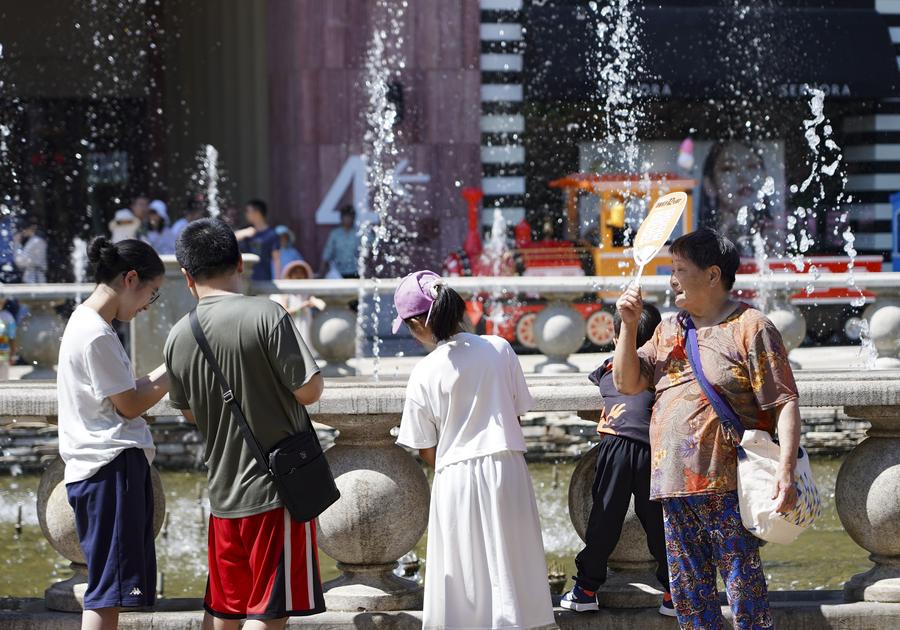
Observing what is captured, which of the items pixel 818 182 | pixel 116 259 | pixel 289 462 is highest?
pixel 818 182

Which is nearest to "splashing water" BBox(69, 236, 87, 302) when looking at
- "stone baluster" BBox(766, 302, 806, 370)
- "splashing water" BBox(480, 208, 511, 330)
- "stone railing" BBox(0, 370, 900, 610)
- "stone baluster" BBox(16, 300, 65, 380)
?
"splashing water" BBox(480, 208, 511, 330)

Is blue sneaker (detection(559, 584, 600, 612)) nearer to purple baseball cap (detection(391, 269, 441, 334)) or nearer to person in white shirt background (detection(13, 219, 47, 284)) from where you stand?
purple baseball cap (detection(391, 269, 441, 334))

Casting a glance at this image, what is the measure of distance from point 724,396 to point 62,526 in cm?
228

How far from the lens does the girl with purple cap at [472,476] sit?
426 centimetres

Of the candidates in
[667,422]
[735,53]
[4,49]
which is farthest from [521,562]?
[4,49]

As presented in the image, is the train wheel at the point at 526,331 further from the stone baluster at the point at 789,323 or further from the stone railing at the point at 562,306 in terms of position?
the stone baluster at the point at 789,323

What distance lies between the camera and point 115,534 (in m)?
4.31

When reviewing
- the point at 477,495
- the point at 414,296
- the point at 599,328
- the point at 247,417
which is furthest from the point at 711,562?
the point at 599,328

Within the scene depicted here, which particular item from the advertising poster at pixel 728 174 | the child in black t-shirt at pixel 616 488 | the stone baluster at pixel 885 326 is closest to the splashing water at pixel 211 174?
the advertising poster at pixel 728 174

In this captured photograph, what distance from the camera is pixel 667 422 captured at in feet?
13.9

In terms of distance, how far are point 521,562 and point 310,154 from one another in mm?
15296

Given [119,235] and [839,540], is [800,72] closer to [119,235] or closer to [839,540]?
[119,235]

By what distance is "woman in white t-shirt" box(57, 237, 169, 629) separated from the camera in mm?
4270

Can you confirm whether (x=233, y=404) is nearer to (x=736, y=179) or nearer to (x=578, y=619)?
(x=578, y=619)
